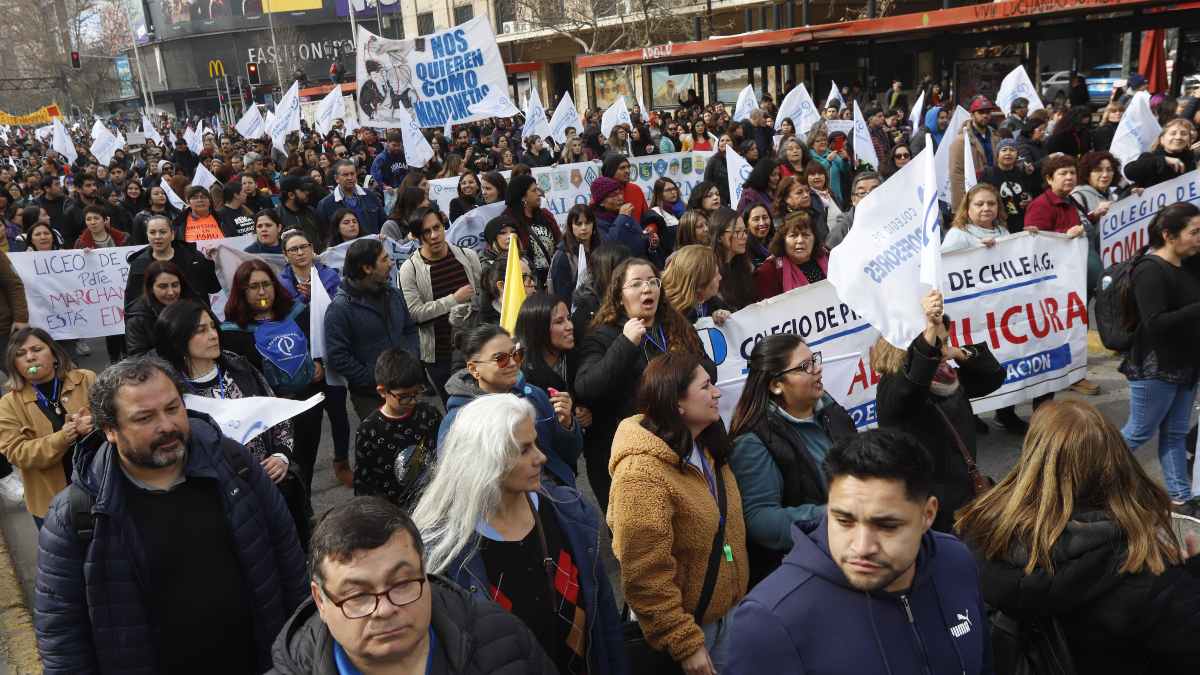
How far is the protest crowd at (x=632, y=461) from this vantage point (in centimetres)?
222

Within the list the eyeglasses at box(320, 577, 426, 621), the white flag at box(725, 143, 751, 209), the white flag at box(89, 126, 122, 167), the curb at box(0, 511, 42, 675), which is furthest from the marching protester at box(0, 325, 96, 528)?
the white flag at box(89, 126, 122, 167)

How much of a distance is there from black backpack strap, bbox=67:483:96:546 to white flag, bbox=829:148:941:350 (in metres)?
2.94

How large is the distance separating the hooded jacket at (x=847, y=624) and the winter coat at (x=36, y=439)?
11.2 feet

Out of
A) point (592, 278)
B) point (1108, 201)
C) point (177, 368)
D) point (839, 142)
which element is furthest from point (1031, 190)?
point (177, 368)

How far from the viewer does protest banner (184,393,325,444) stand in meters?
3.83

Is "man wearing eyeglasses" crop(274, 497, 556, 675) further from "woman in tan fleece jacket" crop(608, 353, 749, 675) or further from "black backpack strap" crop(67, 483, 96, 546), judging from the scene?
"black backpack strap" crop(67, 483, 96, 546)

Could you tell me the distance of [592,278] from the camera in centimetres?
571

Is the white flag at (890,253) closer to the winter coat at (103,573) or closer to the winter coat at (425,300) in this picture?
the winter coat at (103,573)

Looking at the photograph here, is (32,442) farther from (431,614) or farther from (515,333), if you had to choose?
(431,614)

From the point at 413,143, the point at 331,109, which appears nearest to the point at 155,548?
the point at 413,143

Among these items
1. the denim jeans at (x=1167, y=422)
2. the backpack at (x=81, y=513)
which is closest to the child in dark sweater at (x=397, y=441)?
the backpack at (x=81, y=513)

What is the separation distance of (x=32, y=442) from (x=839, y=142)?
11.1 metres

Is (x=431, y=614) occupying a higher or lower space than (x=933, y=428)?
higher

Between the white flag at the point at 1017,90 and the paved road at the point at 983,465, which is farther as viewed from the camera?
the white flag at the point at 1017,90
